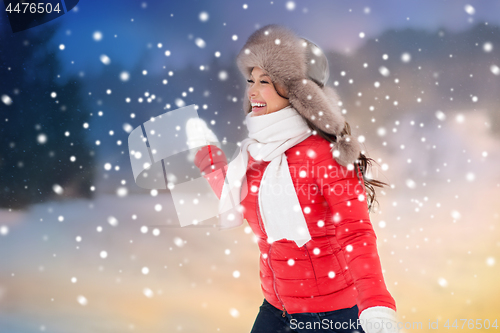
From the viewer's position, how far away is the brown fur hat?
4.27ft

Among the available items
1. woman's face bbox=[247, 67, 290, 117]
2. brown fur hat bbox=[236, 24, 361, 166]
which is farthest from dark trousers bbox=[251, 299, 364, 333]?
woman's face bbox=[247, 67, 290, 117]

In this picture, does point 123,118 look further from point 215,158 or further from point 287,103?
point 287,103

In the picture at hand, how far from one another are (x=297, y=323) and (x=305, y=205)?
48 cm

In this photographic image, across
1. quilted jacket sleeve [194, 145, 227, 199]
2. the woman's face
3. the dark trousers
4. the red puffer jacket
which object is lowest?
the dark trousers

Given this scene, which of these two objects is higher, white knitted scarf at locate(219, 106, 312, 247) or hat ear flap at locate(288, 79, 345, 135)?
hat ear flap at locate(288, 79, 345, 135)

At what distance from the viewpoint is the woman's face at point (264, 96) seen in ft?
4.63

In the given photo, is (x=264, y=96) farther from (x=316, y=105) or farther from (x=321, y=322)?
(x=321, y=322)

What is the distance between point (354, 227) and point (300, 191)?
26cm

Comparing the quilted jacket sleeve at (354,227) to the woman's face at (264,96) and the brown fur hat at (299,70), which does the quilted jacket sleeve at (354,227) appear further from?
the woman's face at (264,96)

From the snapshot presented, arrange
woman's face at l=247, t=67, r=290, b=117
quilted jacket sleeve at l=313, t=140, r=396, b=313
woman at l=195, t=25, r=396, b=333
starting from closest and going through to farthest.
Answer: quilted jacket sleeve at l=313, t=140, r=396, b=313 → woman at l=195, t=25, r=396, b=333 → woman's face at l=247, t=67, r=290, b=117

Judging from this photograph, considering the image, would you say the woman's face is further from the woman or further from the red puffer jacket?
the red puffer jacket

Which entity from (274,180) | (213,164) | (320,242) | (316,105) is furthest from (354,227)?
(213,164)

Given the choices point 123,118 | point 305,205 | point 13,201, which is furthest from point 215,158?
point 13,201

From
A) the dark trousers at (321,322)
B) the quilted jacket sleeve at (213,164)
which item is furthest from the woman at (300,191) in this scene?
the quilted jacket sleeve at (213,164)
